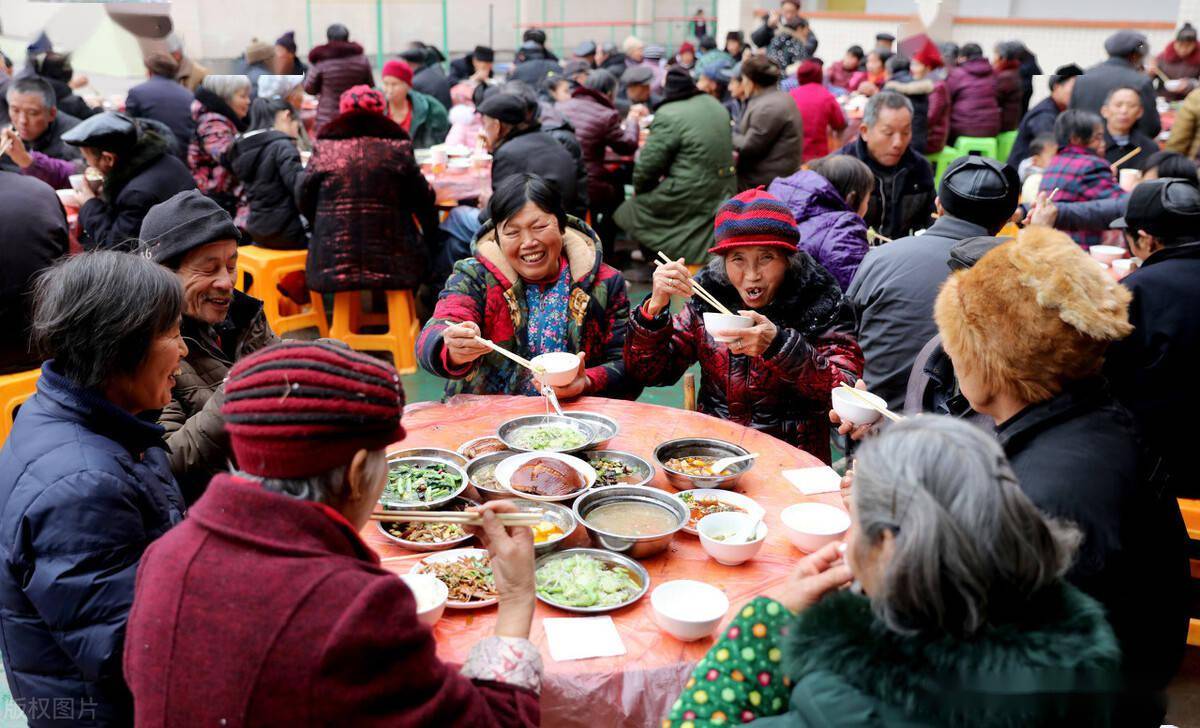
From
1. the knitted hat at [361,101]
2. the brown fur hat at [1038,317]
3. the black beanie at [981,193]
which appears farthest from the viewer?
the knitted hat at [361,101]

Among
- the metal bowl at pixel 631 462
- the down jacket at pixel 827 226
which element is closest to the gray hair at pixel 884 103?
the down jacket at pixel 827 226

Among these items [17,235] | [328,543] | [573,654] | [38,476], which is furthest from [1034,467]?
[17,235]

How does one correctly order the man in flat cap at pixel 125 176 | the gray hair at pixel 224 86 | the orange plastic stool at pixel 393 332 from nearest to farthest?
the man in flat cap at pixel 125 176 < the orange plastic stool at pixel 393 332 < the gray hair at pixel 224 86

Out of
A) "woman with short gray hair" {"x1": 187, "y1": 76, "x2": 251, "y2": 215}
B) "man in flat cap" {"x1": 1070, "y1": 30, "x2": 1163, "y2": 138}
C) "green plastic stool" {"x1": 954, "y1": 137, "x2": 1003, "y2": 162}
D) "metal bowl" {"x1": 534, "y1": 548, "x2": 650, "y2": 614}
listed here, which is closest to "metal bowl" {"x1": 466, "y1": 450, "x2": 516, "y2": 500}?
"metal bowl" {"x1": 534, "y1": 548, "x2": 650, "y2": 614}

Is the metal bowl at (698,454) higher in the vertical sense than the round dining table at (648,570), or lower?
higher

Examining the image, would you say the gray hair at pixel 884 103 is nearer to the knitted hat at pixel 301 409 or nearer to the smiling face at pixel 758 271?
the smiling face at pixel 758 271

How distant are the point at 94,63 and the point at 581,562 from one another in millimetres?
13331

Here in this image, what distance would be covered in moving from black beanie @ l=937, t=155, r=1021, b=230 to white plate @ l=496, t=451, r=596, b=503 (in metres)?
2.09

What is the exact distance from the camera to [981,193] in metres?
3.75

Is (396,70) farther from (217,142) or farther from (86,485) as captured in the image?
(86,485)

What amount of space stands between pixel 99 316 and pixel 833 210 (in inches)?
148

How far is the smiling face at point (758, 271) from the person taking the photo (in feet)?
10.6

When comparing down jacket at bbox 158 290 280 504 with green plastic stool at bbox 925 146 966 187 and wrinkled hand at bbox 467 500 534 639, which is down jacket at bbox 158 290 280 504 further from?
green plastic stool at bbox 925 146 966 187

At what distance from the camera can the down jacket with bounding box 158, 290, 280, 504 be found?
2521 millimetres
